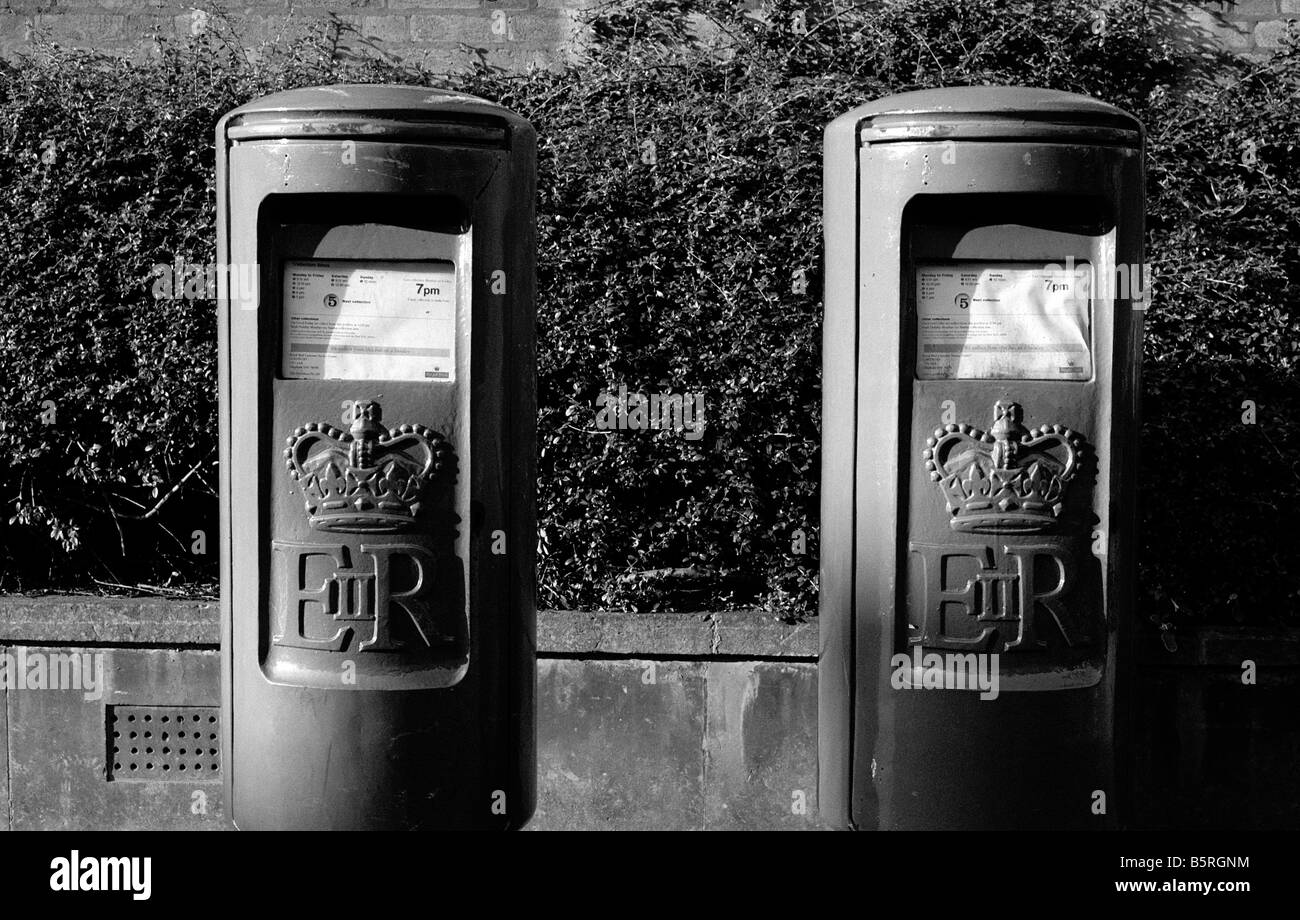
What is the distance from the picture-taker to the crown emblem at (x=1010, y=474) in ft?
10.3

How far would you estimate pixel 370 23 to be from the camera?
6.15m

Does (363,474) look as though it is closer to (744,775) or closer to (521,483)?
(521,483)

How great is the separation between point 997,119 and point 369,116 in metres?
1.41

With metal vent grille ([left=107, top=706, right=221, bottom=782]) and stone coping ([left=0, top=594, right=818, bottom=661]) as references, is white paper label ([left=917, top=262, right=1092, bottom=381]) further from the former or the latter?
metal vent grille ([left=107, top=706, right=221, bottom=782])

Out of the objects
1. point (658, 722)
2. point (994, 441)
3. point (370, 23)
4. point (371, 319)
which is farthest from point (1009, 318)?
point (370, 23)

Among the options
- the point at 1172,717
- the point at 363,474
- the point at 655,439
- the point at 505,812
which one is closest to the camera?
the point at 363,474

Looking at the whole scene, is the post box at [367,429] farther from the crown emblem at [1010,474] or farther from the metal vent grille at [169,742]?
the metal vent grille at [169,742]

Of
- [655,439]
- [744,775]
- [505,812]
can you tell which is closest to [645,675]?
[744,775]

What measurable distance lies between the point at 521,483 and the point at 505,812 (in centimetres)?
81

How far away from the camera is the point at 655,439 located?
4789mm

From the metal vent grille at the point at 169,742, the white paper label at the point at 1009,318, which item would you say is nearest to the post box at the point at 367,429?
the white paper label at the point at 1009,318

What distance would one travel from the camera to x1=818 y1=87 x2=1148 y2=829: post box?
315 centimetres

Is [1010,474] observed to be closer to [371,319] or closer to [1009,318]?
[1009,318]

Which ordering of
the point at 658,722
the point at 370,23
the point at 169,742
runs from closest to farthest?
1. the point at 658,722
2. the point at 169,742
3. the point at 370,23
